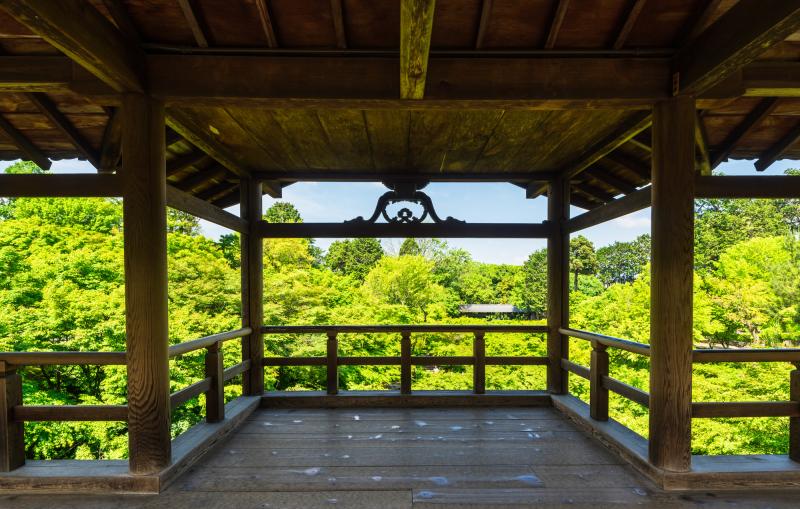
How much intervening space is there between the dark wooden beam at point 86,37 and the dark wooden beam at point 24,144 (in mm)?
1191

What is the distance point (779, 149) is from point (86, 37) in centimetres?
470

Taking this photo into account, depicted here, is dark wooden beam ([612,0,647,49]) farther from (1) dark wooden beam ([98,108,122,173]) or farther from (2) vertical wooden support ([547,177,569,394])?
(1) dark wooden beam ([98,108,122,173])

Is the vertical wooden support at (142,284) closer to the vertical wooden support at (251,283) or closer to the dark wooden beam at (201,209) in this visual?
the dark wooden beam at (201,209)

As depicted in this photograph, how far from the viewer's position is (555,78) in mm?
2273

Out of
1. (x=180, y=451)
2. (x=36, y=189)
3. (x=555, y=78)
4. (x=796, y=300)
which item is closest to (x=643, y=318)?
(x=796, y=300)

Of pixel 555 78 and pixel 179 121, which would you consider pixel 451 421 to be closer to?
pixel 555 78

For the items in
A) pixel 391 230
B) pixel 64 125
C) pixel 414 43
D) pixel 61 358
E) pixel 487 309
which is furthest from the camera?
pixel 487 309

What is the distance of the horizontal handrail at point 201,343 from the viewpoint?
2612 mm

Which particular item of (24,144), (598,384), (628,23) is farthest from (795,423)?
(24,144)

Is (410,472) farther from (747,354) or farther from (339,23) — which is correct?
(339,23)

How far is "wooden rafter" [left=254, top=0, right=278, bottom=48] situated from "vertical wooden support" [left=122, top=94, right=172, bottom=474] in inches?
33.3

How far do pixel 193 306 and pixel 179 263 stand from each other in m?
1.36

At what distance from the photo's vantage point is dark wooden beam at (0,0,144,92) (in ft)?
5.05

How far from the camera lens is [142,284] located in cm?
226
